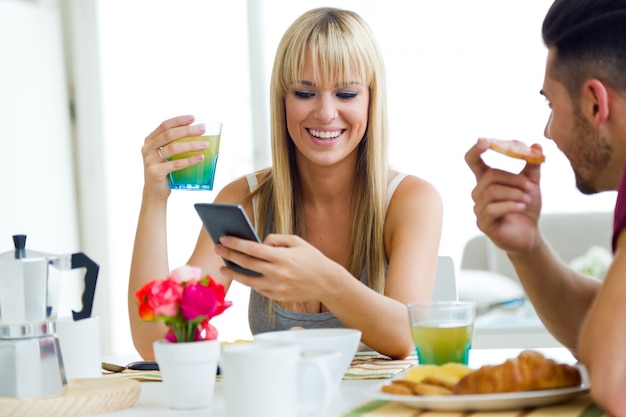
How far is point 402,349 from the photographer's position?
1730 mm

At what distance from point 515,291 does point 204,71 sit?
6.99ft

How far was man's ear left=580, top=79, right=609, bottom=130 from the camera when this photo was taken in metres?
1.40

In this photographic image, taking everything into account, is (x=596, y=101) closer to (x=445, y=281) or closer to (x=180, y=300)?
(x=180, y=300)

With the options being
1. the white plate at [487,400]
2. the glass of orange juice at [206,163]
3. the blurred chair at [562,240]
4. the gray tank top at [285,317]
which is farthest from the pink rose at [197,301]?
the blurred chair at [562,240]

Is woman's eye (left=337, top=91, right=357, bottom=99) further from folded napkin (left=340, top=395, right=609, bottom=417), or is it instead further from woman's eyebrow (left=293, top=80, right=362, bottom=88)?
folded napkin (left=340, top=395, right=609, bottom=417)

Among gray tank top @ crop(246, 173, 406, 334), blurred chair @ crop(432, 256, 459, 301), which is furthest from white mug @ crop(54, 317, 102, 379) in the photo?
blurred chair @ crop(432, 256, 459, 301)

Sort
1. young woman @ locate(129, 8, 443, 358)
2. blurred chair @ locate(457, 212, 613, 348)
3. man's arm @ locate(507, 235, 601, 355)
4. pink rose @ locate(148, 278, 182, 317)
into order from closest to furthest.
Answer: pink rose @ locate(148, 278, 182, 317) → man's arm @ locate(507, 235, 601, 355) → young woman @ locate(129, 8, 443, 358) → blurred chair @ locate(457, 212, 613, 348)

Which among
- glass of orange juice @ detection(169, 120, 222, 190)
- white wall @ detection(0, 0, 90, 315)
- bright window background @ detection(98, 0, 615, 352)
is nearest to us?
glass of orange juice @ detection(169, 120, 222, 190)

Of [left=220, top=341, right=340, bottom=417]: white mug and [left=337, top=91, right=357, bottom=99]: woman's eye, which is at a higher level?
[left=337, top=91, right=357, bottom=99]: woman's eye

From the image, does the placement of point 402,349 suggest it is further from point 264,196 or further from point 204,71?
point 204,71

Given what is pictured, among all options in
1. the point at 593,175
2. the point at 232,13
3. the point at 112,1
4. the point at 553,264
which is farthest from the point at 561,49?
the point at 112,1

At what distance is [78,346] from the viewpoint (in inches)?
59.8

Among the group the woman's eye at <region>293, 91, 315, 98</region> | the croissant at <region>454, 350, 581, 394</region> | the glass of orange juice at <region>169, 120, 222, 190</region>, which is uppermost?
the woman's eye at <region>293, 91, 315, 98</region>

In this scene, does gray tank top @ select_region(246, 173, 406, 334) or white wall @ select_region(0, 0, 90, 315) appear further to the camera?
white wall @ select_region(0, 0, 90, 315)
